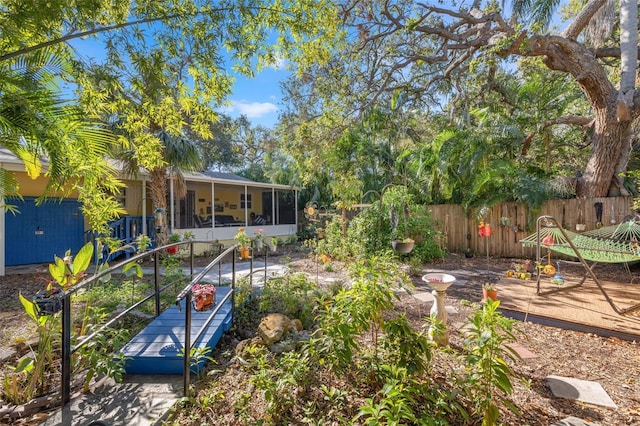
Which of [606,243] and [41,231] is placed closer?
[606,243]

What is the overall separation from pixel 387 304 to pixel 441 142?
7.15 metres

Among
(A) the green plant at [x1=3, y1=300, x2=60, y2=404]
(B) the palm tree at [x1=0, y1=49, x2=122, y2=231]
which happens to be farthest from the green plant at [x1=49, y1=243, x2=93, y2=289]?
(B) the palm tree at [x1=0, y1=49, x2=122, y2=231]

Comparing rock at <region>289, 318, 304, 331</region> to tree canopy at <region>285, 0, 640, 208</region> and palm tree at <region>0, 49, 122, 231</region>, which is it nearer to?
palm tree at <region>0, 49, 122, 231</region>

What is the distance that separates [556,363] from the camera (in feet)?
9.44

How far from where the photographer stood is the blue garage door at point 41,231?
7500 mm

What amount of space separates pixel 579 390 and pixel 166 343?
365cm

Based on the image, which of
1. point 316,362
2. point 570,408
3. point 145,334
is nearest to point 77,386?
point 145,334

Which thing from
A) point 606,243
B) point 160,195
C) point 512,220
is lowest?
point 606,243

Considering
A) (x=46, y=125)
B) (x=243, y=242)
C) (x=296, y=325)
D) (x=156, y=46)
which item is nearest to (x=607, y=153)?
(x=296, y=325)

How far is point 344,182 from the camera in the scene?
27.1ft

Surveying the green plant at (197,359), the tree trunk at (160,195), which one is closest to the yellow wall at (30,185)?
the tree trunk at (160,195)

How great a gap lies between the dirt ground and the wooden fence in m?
3.37

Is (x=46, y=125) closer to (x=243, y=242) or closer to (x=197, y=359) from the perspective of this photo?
(x=197, y=359)

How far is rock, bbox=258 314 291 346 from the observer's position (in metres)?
2.96
